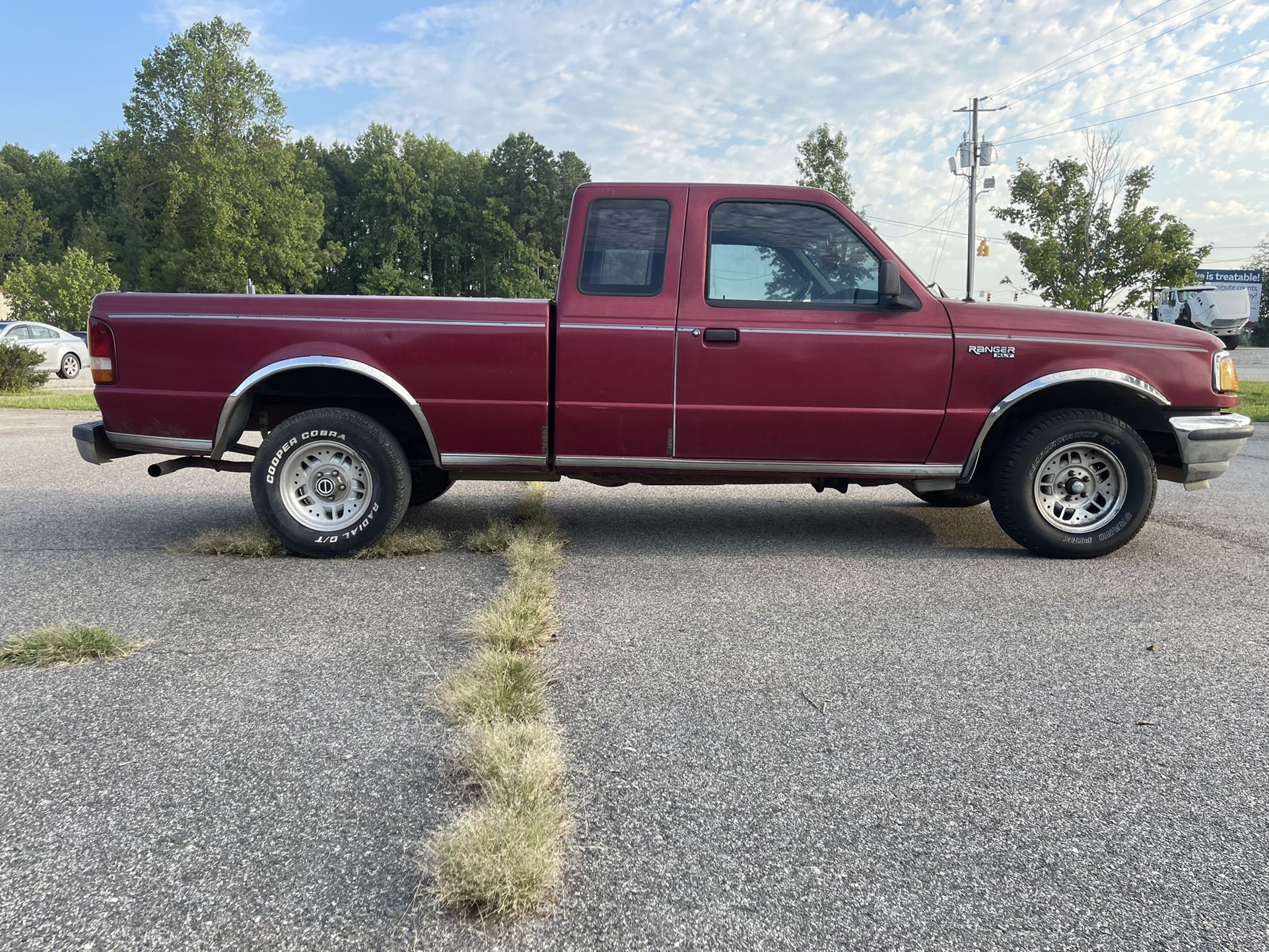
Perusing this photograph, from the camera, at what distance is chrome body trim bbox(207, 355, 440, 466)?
4.76 m

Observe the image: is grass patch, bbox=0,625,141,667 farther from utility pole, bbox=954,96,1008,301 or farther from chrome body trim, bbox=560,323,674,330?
utility pole, bbox=954,96,1008,301

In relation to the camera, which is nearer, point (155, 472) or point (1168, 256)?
point (155, 472)

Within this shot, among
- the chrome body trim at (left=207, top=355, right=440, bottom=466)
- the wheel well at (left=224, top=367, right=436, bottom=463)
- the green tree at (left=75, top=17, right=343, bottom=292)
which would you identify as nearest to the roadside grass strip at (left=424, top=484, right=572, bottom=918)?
the chrome body trim at (left=207, top=355, right=440, bottom=466)

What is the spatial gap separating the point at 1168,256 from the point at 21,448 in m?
23.5

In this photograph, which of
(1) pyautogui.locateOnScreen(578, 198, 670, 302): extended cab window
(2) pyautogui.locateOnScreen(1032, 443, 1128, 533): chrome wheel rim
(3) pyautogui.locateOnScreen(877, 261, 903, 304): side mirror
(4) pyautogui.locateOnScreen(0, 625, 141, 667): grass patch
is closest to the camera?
(4) pyautogui.locateOnScreen(0, 625, 141, 667): grass patch

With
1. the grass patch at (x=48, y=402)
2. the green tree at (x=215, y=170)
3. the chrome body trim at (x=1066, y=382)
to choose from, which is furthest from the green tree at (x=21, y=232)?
the chrome body trim at (x=1066, y=382)

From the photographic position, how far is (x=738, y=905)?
1844 mm

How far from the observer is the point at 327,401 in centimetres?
520

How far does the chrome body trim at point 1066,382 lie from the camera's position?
486 centimetres

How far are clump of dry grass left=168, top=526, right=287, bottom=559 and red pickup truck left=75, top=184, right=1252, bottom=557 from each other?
0.19 metres

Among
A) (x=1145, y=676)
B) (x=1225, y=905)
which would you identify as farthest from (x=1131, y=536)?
(x=1225, y=905)

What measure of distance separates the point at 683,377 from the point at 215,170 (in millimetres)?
Result: 48932

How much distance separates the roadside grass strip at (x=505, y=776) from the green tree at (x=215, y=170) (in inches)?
1930

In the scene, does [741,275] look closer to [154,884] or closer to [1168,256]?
[154,884]
